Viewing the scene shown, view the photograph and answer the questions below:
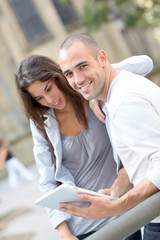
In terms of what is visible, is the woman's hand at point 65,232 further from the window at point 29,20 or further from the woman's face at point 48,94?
the window at point 29,20

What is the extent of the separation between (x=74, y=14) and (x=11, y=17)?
125 inches

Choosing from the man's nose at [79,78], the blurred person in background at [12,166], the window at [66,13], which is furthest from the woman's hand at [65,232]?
the window at [66,13]

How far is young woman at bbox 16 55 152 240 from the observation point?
2092mm

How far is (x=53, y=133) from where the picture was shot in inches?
83.6

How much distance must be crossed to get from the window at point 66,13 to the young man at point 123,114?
17.0 metres

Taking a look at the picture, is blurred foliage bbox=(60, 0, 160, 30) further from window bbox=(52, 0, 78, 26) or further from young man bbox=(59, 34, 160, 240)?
young man bbox=(59, 34, 160, 240)

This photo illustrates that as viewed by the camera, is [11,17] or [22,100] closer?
[22,100]

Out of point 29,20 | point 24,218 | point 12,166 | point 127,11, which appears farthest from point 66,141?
point 29,20

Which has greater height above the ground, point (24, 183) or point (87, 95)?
point (87, 95)

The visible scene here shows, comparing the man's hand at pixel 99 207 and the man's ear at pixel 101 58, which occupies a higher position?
the man's ear at pixel 101 58

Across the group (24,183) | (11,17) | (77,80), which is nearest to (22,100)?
(77,80)

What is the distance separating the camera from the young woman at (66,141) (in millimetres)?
2092

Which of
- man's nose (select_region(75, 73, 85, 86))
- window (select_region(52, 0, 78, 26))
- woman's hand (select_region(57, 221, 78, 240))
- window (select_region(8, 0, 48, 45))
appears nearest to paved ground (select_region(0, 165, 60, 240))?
woman's hand (select_region(57, 221, 78, 240))

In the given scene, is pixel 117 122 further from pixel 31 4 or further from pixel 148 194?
pixel 31 4
